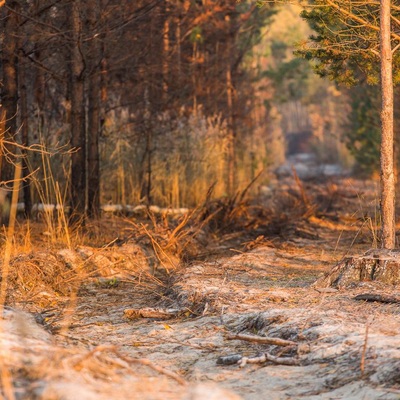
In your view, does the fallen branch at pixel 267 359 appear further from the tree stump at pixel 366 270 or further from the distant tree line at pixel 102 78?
the distant tree line at pixel 102 78

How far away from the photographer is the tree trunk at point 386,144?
766 cm

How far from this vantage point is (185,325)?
6117 millimetres

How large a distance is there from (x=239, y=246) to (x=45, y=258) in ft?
12.3

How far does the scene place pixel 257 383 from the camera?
15.0 ft

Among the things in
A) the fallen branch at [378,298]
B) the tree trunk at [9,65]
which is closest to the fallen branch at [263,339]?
the fallen branch at [378,298]

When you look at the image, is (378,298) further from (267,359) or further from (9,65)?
(9,65)

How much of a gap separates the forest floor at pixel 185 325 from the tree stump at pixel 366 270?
7.6 inches

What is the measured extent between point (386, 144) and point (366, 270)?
54.5 inches

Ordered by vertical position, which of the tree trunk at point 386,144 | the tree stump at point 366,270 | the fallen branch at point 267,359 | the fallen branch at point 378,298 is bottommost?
the fallen branch at point 267,359

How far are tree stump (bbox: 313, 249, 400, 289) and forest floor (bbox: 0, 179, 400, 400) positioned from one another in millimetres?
192

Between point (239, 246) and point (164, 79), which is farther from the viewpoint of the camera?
point (164, 79)

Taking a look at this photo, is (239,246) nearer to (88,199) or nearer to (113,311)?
(88,199)

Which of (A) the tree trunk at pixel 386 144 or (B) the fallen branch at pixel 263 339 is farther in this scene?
(A) the tree trunk at pixel 386 144

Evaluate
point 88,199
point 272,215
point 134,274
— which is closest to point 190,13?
point 272,215
